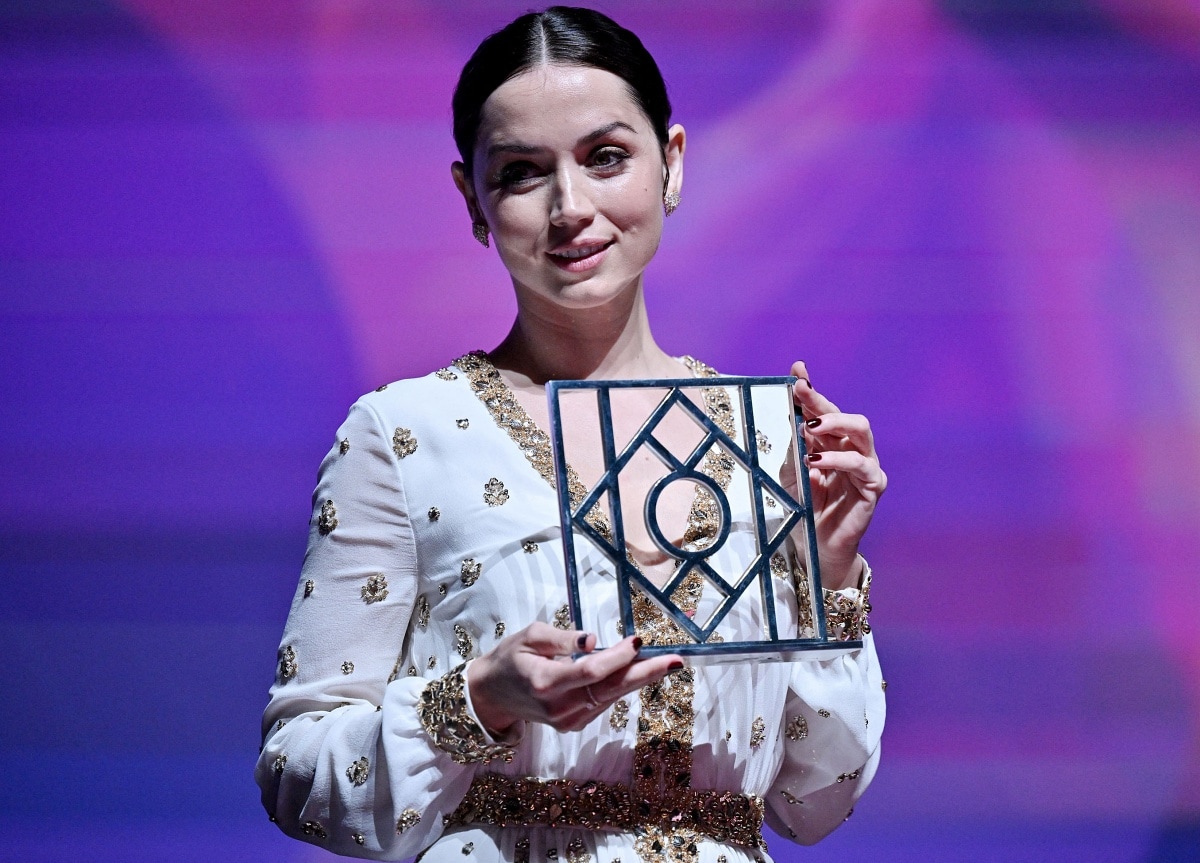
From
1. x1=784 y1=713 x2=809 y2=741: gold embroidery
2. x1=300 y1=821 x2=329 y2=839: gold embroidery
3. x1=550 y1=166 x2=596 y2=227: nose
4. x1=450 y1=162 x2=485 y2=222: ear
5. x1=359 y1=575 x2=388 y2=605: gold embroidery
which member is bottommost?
x1=300 y1=821 x2=329 y2=839: gold embroidery

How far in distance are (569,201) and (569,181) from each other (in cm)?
3

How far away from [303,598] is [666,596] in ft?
1.34

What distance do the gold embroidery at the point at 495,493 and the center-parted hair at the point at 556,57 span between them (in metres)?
0.36

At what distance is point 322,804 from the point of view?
141 centimetres

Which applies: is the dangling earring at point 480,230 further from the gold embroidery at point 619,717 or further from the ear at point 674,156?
the gold embroidery at point 619,717

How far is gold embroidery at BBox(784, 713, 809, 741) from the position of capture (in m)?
A: 1.55

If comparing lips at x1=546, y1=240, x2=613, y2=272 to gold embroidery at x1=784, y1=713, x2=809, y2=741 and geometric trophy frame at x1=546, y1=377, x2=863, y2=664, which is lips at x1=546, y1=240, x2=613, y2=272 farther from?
gold embroidery at x1=784, y1=713, x2=809, y2=741

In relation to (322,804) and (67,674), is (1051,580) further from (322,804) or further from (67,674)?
(67,674)

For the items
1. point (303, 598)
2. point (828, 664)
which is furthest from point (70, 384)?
point (828, 664)

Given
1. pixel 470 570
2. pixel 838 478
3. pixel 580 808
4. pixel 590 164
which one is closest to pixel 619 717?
pixel 580 808

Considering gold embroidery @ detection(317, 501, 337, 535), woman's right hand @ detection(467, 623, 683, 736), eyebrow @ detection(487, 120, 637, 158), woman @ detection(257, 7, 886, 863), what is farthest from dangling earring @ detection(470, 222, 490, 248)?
woman's right hand @ detection(467, 623, 683, 736)

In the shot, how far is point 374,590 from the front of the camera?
150cm

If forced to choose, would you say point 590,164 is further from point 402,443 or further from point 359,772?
point 359,772

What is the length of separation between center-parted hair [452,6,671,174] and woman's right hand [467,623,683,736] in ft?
2.04
